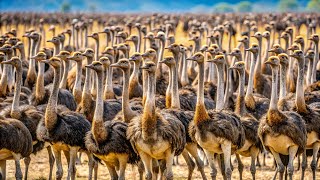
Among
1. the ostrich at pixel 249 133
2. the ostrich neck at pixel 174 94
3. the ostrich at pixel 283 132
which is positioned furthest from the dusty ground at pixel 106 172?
the ostrich at pixel 283 132

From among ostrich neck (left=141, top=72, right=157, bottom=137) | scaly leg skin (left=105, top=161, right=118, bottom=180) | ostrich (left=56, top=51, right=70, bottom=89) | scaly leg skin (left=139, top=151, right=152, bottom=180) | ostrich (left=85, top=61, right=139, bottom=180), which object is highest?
ostrich (left=56, top=51, right=70, bottom=89)

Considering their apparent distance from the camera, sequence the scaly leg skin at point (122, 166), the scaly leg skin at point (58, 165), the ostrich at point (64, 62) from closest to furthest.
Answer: the scaly leg skin at point (122, 166)
the scaly leg skin at point (58, 165)
the ostrich at point (64, 62)

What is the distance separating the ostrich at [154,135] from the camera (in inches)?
374

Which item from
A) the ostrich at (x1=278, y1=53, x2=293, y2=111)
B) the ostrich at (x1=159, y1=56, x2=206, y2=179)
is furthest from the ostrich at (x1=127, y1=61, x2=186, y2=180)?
the ostrich at (x1=278, y1=53, x2=293, y2=111)

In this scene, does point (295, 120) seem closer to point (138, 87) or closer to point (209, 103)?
point (209, 103)

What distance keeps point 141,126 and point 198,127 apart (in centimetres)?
83

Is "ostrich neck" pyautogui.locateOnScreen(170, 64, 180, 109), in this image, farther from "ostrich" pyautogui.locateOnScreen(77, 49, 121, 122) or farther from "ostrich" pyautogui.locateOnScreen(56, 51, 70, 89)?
"ostrich" pyautogui.locateOnScreen(56, 51, 70, 89)

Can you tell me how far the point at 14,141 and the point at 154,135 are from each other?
1737 mm

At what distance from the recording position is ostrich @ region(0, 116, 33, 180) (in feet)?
31.1

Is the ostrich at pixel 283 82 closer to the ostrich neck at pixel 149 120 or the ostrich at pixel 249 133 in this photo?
the ostrich at pixel 249 133

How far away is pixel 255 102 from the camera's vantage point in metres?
12.1

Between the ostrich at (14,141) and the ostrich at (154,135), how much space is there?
1338 mm

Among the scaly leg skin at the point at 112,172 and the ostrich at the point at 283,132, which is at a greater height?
the ostrich at the point at 283,132

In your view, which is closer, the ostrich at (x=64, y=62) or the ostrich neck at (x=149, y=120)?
the ostrich neck at (x=149, y=120)
